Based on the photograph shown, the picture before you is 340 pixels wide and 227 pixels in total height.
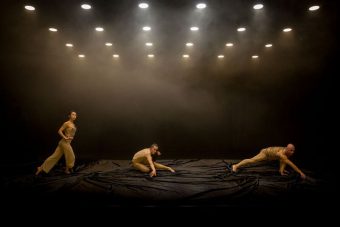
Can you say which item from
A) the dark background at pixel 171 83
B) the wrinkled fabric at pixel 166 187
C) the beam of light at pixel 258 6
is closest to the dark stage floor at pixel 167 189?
the wrinkled fabric at pixel 166 187

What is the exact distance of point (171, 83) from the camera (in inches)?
297

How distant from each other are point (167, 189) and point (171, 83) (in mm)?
4494

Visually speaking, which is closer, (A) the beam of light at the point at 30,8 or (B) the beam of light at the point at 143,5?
(B) the beam of light at the point at 143,5

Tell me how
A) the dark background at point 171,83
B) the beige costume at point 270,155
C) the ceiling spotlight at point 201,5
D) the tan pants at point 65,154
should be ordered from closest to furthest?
the ceiling spotlight at point 201,5 < the tan pants at point 65,154 < the beige costume at point 270,155 < the dark background at point 171,83

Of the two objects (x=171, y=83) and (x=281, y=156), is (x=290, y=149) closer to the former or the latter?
(x=281, y=156)

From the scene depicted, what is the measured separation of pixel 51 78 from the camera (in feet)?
22.6

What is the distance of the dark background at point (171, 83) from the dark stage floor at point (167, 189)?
86.7 inches

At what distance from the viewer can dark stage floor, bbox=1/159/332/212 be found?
3.30 meters

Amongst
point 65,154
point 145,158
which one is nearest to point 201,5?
point 145,158

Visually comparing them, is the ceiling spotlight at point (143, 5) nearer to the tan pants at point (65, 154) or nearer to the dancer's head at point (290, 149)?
the tan pants at point (65, 154)

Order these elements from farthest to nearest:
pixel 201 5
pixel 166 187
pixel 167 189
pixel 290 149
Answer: pixel 290 149
pixel 201 5
pixel 166 187
pixel 167 189

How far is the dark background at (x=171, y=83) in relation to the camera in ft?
16.7

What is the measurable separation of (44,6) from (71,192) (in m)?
3.56

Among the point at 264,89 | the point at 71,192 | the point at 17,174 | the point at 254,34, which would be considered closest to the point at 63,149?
the point at 17,174
